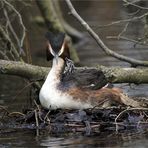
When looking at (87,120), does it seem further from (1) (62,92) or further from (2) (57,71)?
(2) (57,71)

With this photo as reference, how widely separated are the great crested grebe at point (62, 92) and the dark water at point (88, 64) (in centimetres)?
45

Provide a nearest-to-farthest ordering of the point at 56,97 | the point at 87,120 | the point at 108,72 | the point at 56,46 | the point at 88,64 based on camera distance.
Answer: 1. the point at 87,120
2. the point at 56,97
3. the point at 56,46
4. the point at 108,72
5. the point at 88,64

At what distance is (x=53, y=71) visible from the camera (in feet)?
30.6

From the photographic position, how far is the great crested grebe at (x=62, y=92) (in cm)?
901

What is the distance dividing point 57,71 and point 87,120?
84 cm

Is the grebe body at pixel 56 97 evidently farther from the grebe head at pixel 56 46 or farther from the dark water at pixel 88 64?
the dark water at pixel 88 64

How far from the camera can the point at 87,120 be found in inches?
345

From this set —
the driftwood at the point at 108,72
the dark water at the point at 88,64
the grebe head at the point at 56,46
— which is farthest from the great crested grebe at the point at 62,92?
the driftwood at the point at 108,72

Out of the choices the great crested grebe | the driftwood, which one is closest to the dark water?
the driftwood

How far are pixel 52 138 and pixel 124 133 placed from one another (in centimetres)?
77

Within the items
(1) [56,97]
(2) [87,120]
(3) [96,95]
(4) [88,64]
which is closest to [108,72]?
(3) [96,95]

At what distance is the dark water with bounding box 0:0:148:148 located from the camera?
8.22m

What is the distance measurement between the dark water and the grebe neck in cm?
68

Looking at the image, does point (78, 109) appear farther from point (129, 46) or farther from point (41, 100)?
point (129, 46)
